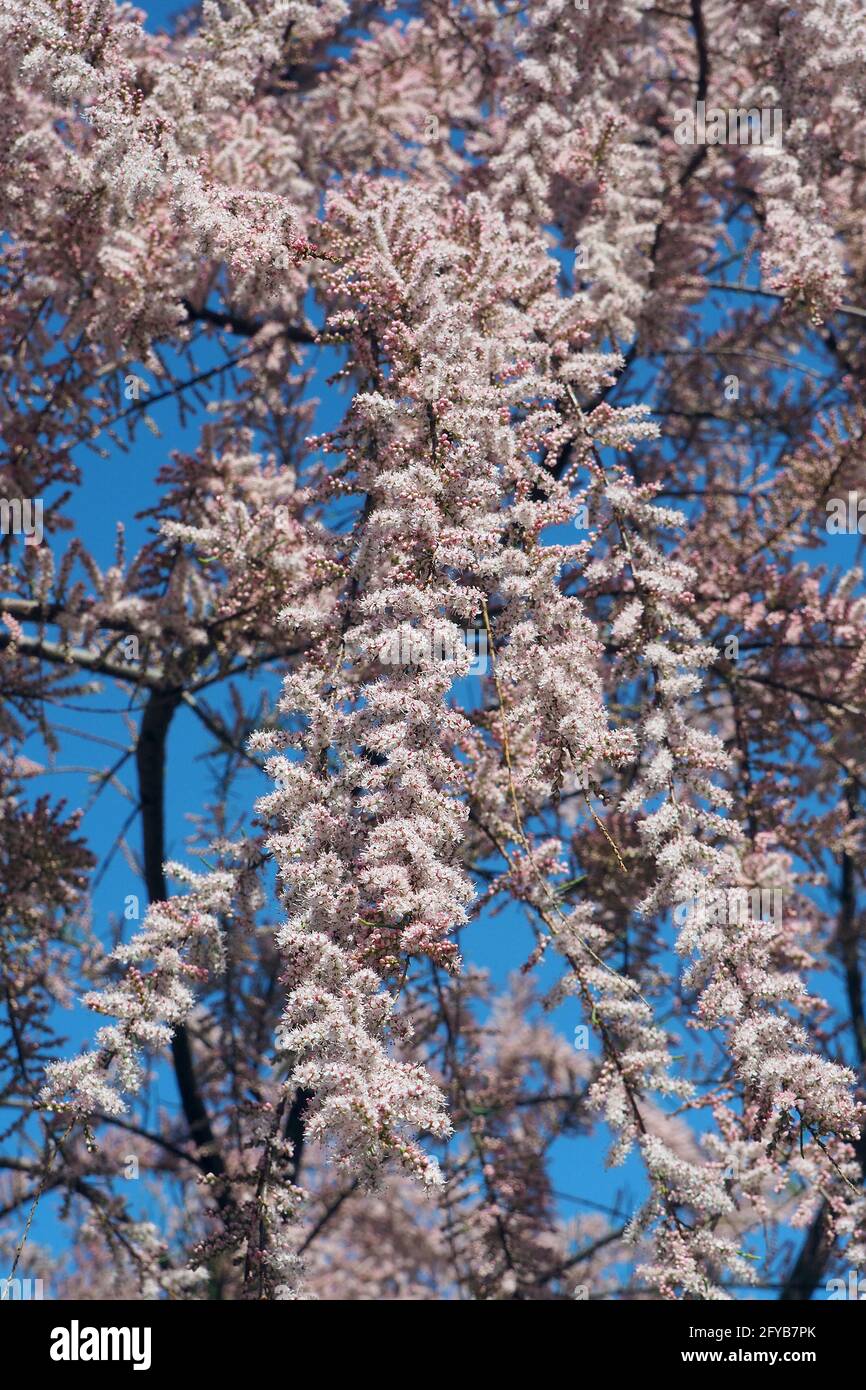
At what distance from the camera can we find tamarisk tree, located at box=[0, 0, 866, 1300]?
397 cm

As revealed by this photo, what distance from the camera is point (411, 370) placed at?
4.37 meters

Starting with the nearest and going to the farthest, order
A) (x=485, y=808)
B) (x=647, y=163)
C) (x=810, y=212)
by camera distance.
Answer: (x=485, y=808) → (x=810, y=212) → (x=647, y=163)

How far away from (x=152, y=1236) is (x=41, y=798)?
7.40ft

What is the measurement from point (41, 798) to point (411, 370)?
135 inches

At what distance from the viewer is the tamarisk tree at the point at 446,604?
3.97 metres

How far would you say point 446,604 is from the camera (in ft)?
12.7

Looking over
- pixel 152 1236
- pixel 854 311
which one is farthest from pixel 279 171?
pixel 152 1236

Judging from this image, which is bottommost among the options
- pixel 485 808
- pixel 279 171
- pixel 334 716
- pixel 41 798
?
pixel 334 716

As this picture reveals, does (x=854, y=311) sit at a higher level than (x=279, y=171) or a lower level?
lower

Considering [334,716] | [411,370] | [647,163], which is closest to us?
[334,716]

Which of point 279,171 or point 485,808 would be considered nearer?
point 485,808

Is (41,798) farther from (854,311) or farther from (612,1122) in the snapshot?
(854,311)

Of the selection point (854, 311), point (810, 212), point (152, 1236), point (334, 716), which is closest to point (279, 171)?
point (810, 212)

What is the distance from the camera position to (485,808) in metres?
5.96
